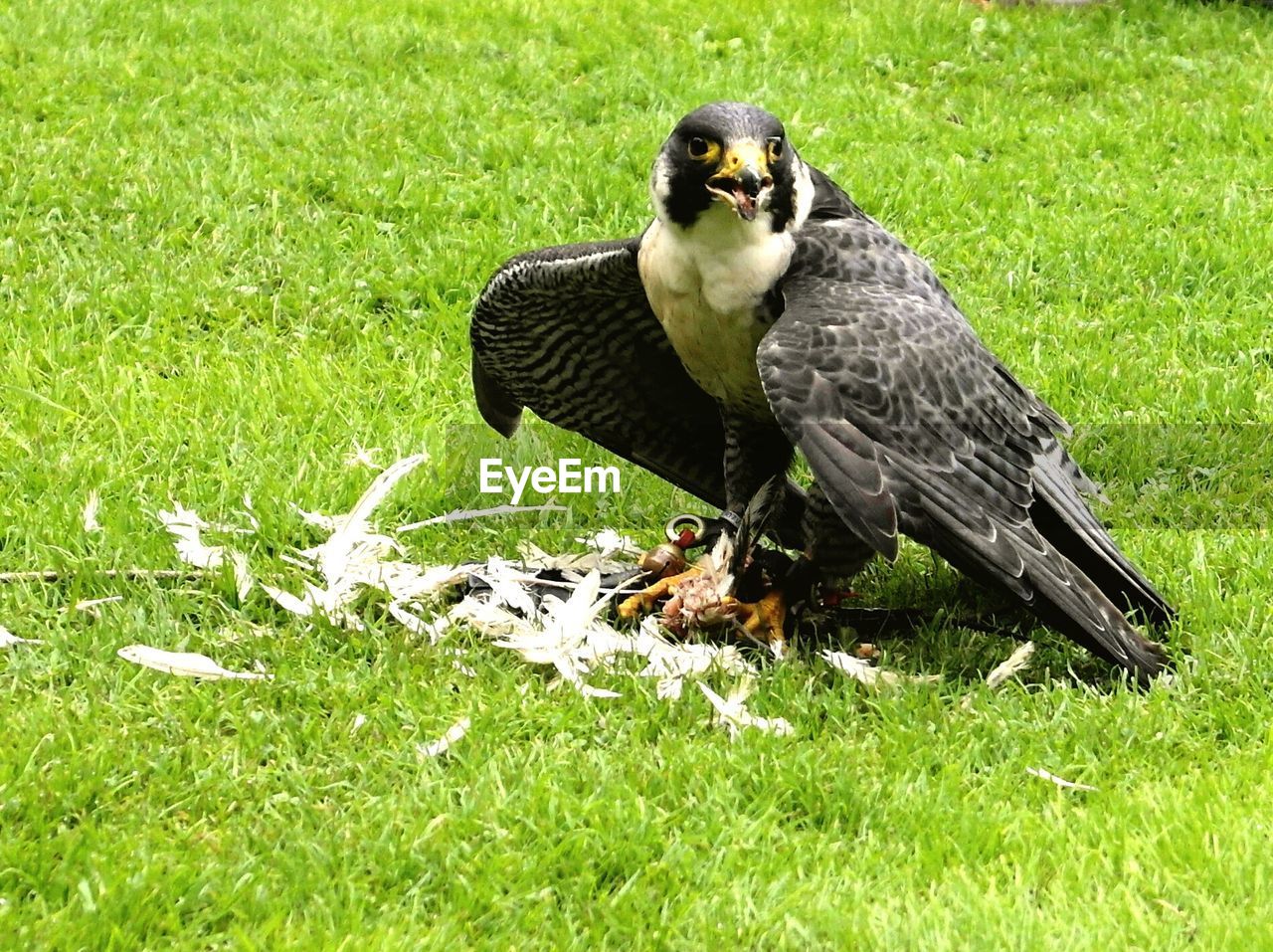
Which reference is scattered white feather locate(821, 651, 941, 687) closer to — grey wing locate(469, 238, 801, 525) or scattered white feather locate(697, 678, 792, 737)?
scattered white feather locate(697, 678, 792, 737)

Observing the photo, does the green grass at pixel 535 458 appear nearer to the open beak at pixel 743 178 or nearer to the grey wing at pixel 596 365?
the grey wing at pixel 596 365

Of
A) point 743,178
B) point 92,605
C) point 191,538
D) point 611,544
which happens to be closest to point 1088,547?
point 743,178

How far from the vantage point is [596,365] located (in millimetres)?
4582

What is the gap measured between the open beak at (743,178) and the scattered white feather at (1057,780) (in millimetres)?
1363

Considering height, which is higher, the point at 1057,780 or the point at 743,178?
the point at 743,178

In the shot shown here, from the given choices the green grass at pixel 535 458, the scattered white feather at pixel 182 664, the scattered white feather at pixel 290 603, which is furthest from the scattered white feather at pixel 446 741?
the scattered white feather at pixel 290 603

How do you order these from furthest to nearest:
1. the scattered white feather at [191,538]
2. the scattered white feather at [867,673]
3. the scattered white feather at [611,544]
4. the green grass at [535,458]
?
the scattered white feather at [611,544], the scattered white feather at [191,538], the scattered white feather at [867,673], the green grass at [535,458]

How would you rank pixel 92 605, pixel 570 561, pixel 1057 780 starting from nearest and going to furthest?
pixel 1057 780 < pixel 92 605 < pixel 570 561

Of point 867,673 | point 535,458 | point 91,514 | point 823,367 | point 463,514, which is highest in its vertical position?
point 823,367

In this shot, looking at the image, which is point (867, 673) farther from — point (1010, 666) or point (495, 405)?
point (495, 405)

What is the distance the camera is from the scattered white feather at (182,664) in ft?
12.2

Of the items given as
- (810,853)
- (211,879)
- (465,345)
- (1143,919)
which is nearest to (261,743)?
(211,879)

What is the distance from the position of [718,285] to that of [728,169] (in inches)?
12.4

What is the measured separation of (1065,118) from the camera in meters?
7.74
